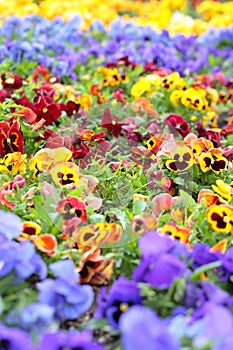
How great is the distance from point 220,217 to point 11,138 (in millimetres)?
984

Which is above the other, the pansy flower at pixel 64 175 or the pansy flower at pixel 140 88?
the pansy flower at pixel 64 175

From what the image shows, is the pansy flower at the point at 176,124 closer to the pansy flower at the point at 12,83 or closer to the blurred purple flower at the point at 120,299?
the pansy flower at the point at 12,83

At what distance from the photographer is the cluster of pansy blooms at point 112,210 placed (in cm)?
176

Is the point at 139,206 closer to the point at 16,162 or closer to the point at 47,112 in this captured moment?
the point at 16,162

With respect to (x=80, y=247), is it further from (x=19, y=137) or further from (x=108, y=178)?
(x=19, y=137)

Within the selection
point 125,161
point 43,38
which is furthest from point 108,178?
point 43,38

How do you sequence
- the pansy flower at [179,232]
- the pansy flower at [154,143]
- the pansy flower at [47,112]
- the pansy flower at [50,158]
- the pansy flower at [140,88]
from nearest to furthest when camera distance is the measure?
the pansy flower at [179,232] < the pansy flower at [50,158] < the pansy flower at [154,143] < the pansy flower at [47,112] < the pansy flower at [140,88]

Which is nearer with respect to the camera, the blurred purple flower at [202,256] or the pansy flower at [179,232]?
the blurred purple flower at [202,256]

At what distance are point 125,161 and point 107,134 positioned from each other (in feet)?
1.90

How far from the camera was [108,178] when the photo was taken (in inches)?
107

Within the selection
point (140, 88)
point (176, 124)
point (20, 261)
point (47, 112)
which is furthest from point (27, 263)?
point (140, 88)

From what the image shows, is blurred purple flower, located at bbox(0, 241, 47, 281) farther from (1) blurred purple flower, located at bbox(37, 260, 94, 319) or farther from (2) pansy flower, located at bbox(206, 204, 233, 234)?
(2) pansy flower, located at bbox(206, 204, 233, 234)

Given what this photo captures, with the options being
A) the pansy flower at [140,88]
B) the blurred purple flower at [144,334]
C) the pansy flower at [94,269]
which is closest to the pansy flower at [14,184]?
the pansy flower at [94,269]

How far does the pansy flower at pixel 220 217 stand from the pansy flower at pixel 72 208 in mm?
414
